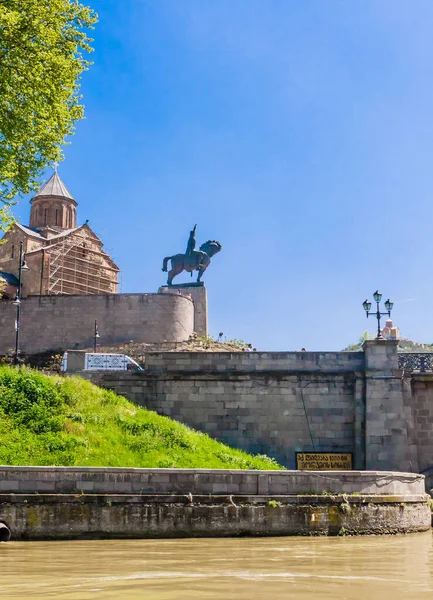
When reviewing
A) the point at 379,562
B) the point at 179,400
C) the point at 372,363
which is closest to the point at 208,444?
the point at 179,400

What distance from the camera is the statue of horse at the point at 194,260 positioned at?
153 feet

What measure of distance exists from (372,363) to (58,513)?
12.6m

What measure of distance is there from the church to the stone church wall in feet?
19.2

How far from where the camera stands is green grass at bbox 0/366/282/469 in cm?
1695

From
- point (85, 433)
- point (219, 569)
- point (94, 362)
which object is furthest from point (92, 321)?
point (219, 569)

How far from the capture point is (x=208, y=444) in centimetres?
2038

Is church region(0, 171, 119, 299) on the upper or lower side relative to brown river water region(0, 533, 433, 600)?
upper

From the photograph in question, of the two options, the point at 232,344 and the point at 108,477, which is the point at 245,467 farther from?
the point at 232,344

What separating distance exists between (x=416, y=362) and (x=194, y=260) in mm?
24518

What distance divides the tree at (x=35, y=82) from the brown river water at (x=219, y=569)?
34.0 feet

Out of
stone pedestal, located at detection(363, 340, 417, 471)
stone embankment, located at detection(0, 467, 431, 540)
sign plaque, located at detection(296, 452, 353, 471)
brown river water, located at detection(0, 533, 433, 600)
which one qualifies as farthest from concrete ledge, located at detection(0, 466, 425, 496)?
sign plaque, located at detection(296, 452, 353, 471)

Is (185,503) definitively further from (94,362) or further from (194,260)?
(194,260)

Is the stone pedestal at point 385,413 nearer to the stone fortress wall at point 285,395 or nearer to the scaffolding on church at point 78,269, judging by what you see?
the stone fortress wall at point 285,395

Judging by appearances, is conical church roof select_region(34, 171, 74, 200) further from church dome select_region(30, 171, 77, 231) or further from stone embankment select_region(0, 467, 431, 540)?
stone embankment select_region(0, 467, 431, 540)
